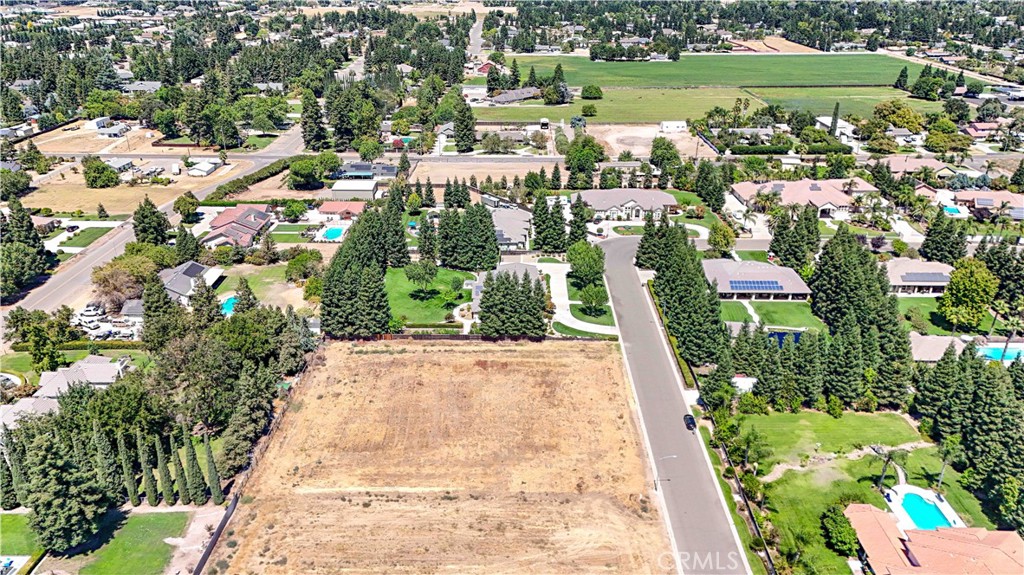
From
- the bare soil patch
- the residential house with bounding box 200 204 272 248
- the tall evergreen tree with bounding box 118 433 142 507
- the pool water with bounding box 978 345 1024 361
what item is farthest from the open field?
the tall evergreen tree with bounding box 118 433 142 507

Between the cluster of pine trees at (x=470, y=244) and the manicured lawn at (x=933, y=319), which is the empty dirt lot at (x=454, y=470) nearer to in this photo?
the cluster of pine trees at (x=470, y=244)

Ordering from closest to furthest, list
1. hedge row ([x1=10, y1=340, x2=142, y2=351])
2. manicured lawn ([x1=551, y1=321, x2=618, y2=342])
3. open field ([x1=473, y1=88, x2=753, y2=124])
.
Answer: hedge row ([x1=10, y1=340, x2=142, y2=351])
manicured lawn ([x1=551, y1=321, x2=618, y2=342])
open field ([x1=473, y1=88, x2=753, y2=124])

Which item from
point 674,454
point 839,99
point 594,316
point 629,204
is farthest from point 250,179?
point 839,99

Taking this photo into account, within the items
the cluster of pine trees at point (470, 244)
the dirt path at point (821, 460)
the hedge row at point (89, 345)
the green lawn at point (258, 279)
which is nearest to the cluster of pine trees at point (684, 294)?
the dirt path at point (821, 460)

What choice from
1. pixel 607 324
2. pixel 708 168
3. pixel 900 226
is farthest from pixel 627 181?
pixel 607 324

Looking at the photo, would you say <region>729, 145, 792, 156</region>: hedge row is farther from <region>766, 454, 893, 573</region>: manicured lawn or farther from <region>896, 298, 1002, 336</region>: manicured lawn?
<region>766, 454, 893, 573</region>: manicured lawn

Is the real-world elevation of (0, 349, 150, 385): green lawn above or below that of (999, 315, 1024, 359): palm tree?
below

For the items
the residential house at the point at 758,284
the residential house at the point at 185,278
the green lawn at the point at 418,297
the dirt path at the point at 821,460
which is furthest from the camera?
the residential house at the point at 758,284
